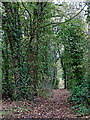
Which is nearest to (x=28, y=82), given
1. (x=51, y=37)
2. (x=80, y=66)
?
(x=80, y=66)

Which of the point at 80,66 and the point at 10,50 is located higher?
the point at 10,50

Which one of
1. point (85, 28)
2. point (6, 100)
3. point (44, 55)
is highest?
point (85, 28)

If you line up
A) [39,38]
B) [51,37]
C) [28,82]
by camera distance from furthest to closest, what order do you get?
[51,37] → [39,38] → [28,82]

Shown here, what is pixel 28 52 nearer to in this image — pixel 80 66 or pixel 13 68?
pixel 13 68

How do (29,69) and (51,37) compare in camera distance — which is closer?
(29,69)

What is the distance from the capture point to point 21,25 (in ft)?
15.8

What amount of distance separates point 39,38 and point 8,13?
1775 mm

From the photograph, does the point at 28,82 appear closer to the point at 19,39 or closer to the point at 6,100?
the point at 6,100

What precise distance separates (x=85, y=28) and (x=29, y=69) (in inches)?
99.0

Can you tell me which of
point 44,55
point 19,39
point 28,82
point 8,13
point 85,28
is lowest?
point 28,82

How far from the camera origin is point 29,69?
16.7 ft

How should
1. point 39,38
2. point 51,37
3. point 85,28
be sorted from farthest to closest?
point 51,37 < point 39,38 < point 85,28

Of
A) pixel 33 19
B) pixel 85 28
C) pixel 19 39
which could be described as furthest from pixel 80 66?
pixel 33 19

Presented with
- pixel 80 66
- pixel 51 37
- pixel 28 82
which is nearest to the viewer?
pixel 80 66
